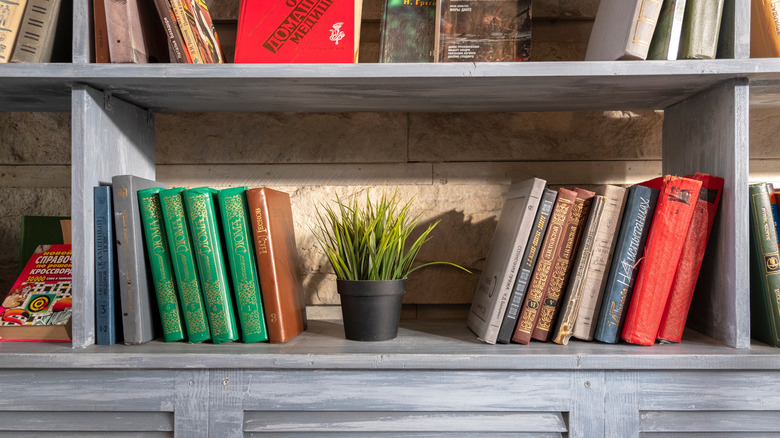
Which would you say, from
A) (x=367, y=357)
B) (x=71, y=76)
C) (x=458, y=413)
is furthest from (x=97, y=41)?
(x=458, y=413)

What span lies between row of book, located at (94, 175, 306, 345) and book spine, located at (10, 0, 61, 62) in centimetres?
26

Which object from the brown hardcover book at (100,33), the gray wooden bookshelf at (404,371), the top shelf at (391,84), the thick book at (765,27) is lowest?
the gray wooden bookshelf at (404,371)

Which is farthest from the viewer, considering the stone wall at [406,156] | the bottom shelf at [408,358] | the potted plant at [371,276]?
the stone wall at [406,156]

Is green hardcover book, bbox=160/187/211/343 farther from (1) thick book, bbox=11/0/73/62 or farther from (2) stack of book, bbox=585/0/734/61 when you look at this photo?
(2) stack of book, bbox=585/0/734/61

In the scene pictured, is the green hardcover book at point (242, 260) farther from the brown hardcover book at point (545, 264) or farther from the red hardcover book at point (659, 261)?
the red hardcover book at point (659, 261)

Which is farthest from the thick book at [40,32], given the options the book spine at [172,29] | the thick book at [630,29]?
the thick book at [630,29]

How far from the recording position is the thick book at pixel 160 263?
0.96 m

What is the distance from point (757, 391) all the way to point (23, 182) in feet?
5.28

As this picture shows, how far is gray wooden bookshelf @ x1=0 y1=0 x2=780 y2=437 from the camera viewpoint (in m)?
0.87

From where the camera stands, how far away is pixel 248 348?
93 cm

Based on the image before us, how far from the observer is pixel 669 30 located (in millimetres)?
909

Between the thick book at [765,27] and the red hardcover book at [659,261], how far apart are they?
0.94ft

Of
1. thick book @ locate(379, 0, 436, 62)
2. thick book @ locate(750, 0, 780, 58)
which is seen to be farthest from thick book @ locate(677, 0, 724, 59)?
thick book @ locate(379, 0, 436, 62)

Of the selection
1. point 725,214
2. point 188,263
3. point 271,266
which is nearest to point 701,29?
point 725,214
